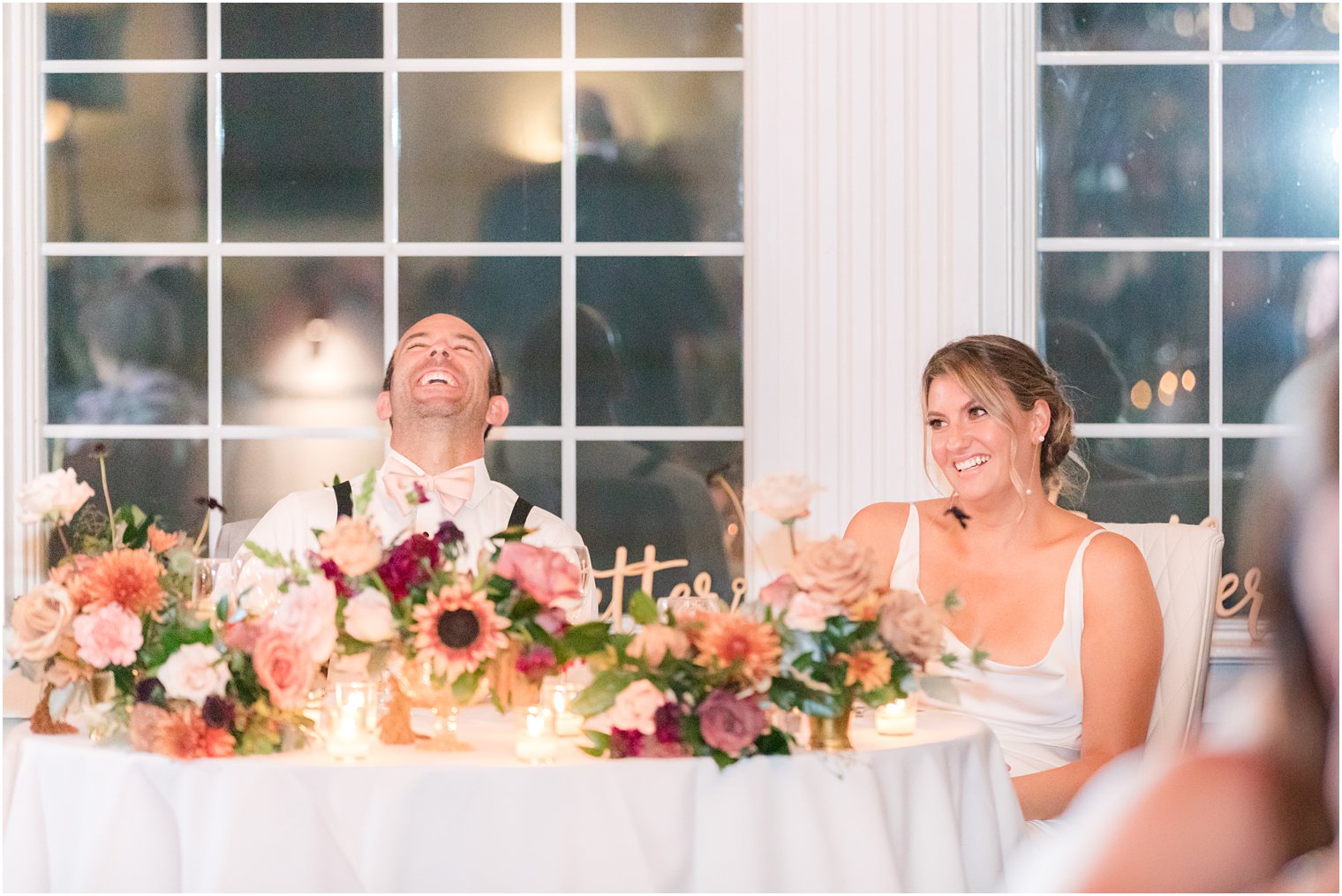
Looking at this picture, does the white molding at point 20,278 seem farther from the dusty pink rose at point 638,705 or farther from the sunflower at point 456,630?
the dusty pink rose at point 638,705

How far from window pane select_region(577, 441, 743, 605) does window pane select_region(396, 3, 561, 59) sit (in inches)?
43.0

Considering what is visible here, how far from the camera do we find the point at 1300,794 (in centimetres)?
72

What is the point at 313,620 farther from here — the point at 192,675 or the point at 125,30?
the point at 125,30

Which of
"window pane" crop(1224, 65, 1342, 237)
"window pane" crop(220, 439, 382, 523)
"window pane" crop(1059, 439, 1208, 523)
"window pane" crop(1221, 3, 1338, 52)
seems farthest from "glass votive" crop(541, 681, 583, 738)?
"window pane" crop(1221, 3, 1338, 52)

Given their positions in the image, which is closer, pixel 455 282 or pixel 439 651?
pixel 439 651

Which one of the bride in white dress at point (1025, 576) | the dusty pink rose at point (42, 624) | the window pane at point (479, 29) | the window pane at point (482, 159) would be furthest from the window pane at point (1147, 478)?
the dusty pink rose at point (42, 624)

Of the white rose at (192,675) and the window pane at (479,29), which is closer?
the white rose at (192,675)

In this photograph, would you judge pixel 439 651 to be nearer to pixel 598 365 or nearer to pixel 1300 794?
pixel 1300 794

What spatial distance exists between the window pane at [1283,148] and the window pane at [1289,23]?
0.06 meters

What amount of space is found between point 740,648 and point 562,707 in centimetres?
31

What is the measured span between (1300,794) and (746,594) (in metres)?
2.95

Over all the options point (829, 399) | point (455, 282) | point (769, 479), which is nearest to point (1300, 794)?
point (769, 479)

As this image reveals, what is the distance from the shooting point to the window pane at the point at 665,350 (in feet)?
12.2

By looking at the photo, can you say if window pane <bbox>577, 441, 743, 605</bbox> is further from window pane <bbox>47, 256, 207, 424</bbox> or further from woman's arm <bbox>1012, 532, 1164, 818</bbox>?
woman's arm <bbox>1012, 532, 1164, 818</bbox>
